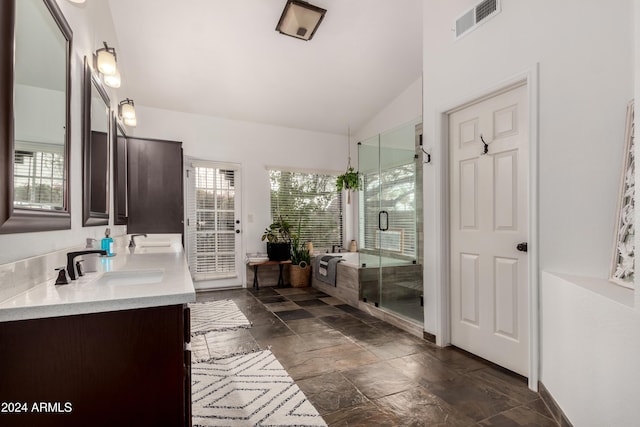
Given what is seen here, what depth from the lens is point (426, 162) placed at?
9.44ft

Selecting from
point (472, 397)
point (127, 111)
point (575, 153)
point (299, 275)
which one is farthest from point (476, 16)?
point (299, 275)

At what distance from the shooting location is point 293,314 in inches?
147

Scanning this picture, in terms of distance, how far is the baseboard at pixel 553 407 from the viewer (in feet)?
5.35

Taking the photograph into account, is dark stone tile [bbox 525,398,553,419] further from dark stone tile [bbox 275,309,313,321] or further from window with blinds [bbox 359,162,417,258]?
dark stone tile [bbox 275,309,313,321]

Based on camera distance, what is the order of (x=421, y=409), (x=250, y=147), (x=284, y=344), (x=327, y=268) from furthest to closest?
(x=250, y=147), (x=327, y=268), (x=284, y=344), (x=421, y=409)

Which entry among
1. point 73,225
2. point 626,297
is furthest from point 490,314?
point 73,225

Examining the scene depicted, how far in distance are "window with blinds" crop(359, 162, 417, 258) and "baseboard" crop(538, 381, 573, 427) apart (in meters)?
1.52

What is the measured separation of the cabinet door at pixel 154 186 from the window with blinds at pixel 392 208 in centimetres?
234

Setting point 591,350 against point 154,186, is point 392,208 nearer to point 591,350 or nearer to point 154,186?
point 591,350

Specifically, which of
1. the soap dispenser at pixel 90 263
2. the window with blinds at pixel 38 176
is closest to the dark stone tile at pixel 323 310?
the soap dispenser at pixel 90 263

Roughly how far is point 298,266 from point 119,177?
2885 mm

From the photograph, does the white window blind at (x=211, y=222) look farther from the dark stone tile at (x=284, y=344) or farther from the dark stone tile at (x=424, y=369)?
the dark stone tile at (x=424, y=369)

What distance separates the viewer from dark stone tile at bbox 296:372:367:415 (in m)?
1.86

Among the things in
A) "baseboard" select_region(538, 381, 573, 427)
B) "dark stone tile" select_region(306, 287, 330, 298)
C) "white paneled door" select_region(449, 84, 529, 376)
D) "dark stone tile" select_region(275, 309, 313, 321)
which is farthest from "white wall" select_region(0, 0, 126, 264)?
"dark stone tile" select_region(306, 287, 330, 298)
